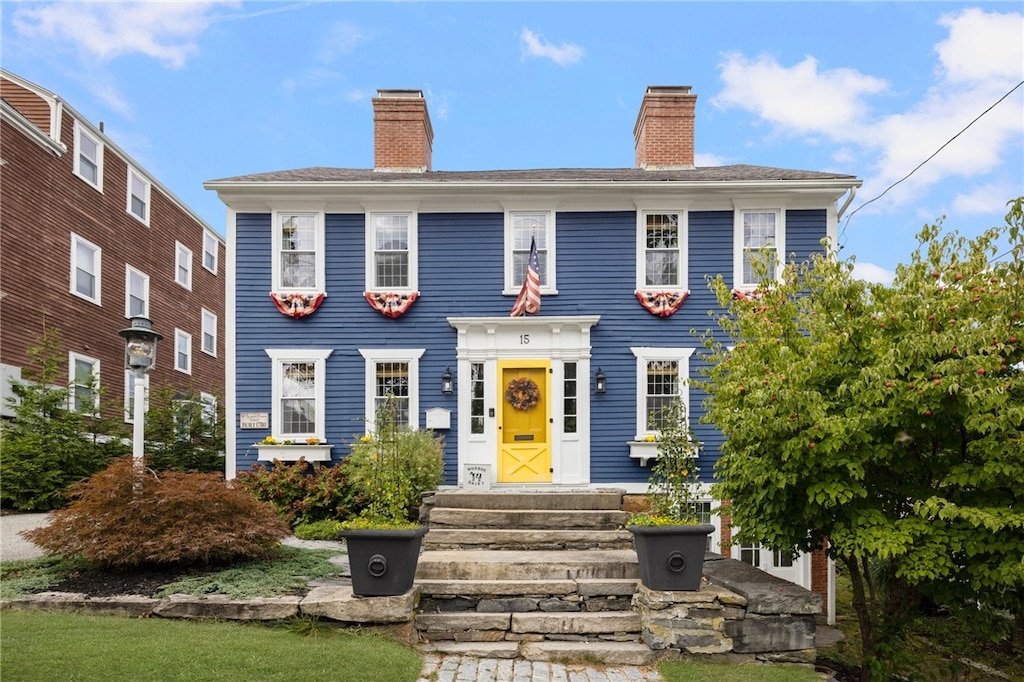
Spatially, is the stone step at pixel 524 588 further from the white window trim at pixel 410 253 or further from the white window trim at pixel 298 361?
the white window trim at pixel 410 253

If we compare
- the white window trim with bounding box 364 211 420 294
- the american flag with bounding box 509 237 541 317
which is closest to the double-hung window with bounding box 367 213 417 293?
the white window trim with bounding box 364 211 420 294

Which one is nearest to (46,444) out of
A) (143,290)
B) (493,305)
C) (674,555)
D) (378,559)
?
(143,290)

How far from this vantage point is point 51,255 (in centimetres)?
1449

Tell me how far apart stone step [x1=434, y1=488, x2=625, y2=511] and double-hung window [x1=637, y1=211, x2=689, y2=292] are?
3.92 m

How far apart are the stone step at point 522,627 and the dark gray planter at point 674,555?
56cm

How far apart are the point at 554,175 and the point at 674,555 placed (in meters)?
A: 8.50

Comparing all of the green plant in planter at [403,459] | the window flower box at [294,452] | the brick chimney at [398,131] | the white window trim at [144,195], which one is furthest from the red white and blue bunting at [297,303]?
the white window trim at [144,195]

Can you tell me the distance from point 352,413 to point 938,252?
28.8 ft

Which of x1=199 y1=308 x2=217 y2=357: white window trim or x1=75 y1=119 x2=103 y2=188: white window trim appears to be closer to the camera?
x1=75 y1=119 x2=103 y2=188: white window trim

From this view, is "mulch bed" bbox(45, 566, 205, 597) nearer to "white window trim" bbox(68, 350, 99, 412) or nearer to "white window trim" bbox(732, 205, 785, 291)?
"white window trim" bbox(68, 350, 99, 412)

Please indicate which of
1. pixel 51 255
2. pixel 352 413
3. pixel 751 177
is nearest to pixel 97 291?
pixel 51 255

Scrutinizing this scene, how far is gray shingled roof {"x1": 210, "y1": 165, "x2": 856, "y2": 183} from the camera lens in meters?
11.8

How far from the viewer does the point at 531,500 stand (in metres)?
9.76

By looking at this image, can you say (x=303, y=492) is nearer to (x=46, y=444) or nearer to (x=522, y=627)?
(x=46, y=444)
